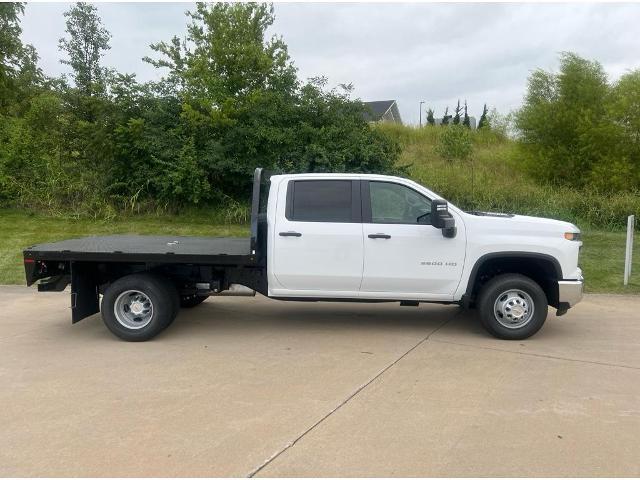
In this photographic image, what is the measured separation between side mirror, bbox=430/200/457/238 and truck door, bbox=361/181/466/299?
0.15 m

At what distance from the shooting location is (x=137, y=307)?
668 centimetres

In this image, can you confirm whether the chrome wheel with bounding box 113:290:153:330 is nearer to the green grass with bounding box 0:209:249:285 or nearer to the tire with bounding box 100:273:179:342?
the tire with bounding box 100:273:179:342

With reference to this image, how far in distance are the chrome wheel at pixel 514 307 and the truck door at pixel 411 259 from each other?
22.8 inches

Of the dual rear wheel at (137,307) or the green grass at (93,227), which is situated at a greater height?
the green grass at (93,227)

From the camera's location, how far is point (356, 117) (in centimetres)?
→ 1656

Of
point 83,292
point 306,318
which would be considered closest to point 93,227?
point 83,292

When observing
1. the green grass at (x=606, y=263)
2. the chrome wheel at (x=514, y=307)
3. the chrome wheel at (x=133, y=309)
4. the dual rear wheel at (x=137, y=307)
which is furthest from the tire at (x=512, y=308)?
the green grass at (x=606, y=263)

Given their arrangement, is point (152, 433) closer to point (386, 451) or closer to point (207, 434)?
point (207, 434)

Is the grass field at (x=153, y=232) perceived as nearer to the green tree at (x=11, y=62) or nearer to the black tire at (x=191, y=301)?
the black tire at (x=191, y=301)

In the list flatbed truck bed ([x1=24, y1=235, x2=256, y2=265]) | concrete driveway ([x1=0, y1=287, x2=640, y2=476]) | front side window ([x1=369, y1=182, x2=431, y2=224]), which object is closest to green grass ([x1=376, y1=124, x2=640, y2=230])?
concrete driveway ([x1=0, y1=287, x2=640, y2=476])

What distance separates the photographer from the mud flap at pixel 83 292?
21.6ft

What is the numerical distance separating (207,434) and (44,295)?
6.68 meters

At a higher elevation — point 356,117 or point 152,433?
point 356,117

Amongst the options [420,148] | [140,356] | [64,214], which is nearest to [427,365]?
[140,356]
